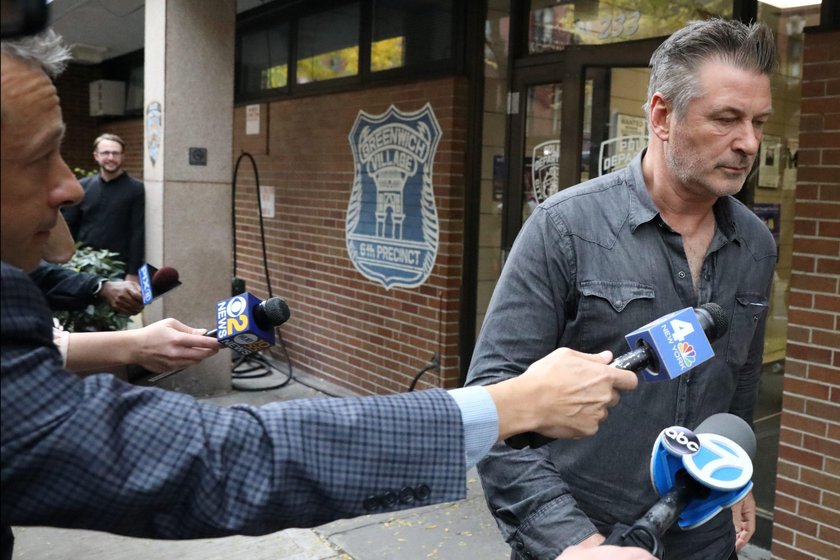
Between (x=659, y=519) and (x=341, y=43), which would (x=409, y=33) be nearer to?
(x=341, y=43)

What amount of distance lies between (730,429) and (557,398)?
0.62 metres

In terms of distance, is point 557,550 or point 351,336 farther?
point 351,336

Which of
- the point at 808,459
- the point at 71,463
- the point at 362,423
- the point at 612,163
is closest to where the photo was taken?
the point at 71,463

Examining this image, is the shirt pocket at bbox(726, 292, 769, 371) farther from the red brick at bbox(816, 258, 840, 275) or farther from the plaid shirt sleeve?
the red brick at bbox(816, 258, 840, 275)

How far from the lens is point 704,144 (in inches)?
81.0

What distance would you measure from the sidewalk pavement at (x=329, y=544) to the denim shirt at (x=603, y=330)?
2231 mm

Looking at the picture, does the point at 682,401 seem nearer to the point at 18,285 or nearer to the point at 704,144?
the point at 704,144

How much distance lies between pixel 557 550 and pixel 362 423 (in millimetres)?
788

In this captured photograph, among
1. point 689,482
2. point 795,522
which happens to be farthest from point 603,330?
point 795,522

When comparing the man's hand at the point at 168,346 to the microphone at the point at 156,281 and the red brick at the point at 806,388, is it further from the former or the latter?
the red brick at the point at 806,388

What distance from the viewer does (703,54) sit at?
6.68 feet

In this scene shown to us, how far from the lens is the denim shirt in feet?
6.39

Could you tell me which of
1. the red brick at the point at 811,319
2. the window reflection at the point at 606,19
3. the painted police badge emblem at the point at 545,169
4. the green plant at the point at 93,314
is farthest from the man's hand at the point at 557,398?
the green plant at the point at 93,314

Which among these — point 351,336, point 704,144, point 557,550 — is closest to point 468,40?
point 351,336
